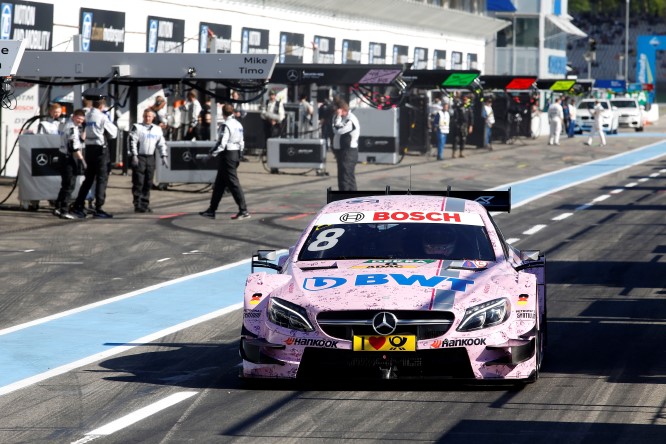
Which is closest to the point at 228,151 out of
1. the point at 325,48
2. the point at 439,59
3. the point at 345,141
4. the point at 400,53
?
the point at 345,141

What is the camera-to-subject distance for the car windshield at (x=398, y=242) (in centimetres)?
1020

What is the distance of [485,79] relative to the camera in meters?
48.5

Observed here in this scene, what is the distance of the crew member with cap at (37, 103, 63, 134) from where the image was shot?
24622 millimetres

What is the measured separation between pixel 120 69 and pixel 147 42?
1418 cm

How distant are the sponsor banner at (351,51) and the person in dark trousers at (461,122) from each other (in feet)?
25.6

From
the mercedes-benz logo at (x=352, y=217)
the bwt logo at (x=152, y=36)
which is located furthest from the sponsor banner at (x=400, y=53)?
the mercedes-benz logo at (x=352, y=217)

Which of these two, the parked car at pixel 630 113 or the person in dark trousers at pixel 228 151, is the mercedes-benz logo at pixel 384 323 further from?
the parked car at pixel 630 113

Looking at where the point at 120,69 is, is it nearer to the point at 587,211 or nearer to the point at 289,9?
the point at 587,211

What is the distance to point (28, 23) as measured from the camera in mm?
33062

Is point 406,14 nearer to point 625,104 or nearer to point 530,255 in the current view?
point 625,104

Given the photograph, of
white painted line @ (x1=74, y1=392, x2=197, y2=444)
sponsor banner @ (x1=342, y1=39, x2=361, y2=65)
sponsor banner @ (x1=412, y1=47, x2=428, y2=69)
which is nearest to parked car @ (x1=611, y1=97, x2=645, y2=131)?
sponsor banner @ (x1=412, y1=47, x2=428, y2=69)

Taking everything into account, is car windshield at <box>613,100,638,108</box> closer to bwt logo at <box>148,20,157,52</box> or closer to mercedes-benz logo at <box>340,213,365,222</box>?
bwt logo at <box>148,20,157,52</box>

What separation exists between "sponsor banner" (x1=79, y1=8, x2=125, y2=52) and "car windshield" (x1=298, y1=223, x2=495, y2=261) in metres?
25.5

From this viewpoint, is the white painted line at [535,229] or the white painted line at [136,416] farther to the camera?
the white painted line at [535,229]
